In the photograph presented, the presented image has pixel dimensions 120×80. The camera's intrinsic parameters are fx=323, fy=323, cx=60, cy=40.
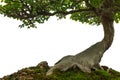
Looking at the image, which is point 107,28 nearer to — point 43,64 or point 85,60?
point 85,60

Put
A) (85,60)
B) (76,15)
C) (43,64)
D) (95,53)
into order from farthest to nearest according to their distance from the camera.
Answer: (76,15) → (43,64) → (95,53) → (85,60)

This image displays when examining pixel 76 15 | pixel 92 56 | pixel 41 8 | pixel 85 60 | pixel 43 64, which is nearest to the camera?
pixel 41 8

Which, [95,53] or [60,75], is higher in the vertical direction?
[95,53]

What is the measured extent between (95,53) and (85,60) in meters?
0.72

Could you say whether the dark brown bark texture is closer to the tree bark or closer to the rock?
the tree bark

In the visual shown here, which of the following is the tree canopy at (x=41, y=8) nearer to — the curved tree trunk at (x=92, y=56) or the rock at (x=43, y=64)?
the curved tree trunk at (x=92, y=56)

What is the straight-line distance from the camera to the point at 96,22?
1614 cm

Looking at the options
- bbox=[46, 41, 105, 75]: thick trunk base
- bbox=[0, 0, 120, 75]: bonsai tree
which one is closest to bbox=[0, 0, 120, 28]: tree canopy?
bbox=[0, 0, 120, 75]: bonsai tree

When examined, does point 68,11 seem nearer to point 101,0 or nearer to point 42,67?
point 101,0

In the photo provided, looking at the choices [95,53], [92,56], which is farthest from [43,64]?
[95,53]

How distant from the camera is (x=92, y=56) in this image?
14.8 m

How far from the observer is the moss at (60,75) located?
1333cm

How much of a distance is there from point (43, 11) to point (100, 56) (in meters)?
3.74

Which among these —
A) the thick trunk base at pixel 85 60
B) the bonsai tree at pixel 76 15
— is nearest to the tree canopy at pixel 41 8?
the bonsai tree at pixel 76 15
